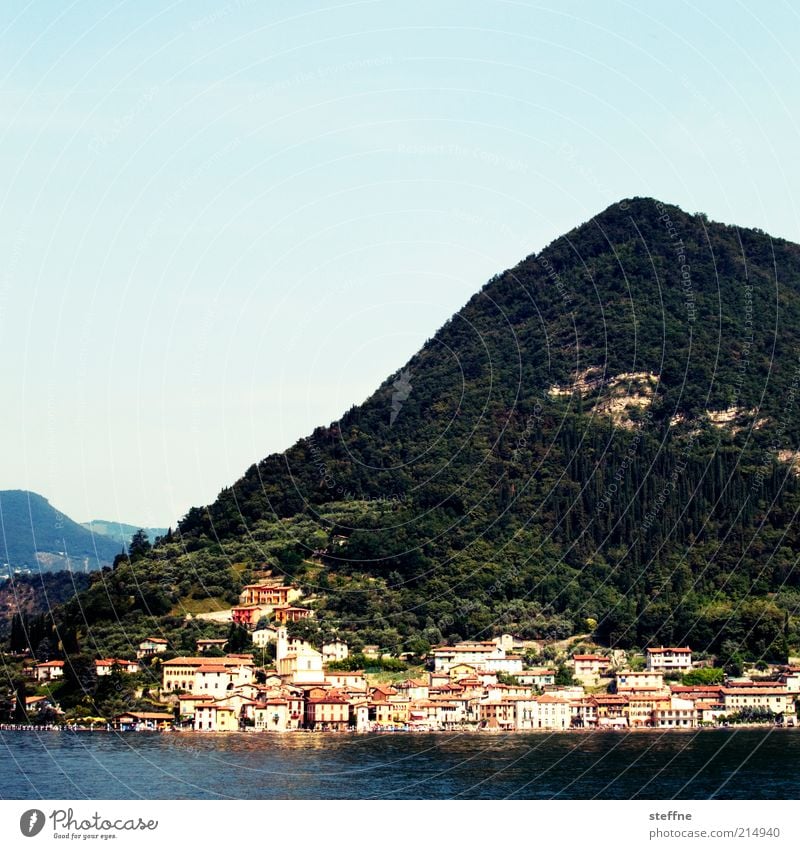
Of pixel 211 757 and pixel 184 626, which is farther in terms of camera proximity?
pixel 184 626

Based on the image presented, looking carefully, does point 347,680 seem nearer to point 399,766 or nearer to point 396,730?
point 396,730

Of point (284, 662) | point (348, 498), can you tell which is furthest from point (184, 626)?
point (348, 498)

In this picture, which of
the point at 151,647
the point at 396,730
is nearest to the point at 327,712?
the point at 396,730

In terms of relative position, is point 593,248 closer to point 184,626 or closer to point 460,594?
point 460,594

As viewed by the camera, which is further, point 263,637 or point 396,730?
point 263,637

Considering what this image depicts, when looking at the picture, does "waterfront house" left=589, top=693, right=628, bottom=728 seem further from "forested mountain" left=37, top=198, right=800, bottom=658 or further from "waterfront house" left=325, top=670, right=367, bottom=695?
"forested mountain" left=37, top=198, right=800, bottom=658

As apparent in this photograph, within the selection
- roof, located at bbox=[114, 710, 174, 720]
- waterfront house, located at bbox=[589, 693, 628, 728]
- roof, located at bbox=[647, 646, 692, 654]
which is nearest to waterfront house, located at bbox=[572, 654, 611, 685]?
roof, located at bbox=[647, 646, 692, 654]
